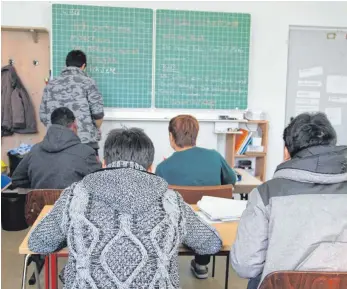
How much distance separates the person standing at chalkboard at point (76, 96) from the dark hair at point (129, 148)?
7.79 ft

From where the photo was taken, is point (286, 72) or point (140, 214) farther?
point (286, 72)

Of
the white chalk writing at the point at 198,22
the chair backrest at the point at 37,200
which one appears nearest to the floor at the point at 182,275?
the chair backrest at the point at 37,200

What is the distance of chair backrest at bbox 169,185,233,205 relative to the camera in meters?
2.22

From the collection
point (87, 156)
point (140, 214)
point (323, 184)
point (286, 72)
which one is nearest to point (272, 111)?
point (286, 72)

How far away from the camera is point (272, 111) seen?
16.1 feet

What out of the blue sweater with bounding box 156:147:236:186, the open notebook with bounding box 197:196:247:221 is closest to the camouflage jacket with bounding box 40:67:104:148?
the blue sweater with bounding box 156:147:236:186

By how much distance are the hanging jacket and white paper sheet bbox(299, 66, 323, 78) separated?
311cm

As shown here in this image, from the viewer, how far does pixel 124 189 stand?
1.26 meters

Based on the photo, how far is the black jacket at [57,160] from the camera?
2549 mm

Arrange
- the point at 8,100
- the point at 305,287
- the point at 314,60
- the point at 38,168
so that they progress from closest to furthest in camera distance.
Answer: the point at 305,287 → the point at 38,168 → the point at 8,100 → the point at 314,60

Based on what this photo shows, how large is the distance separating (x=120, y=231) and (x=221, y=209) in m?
0.81

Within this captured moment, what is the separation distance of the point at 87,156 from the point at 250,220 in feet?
4.61

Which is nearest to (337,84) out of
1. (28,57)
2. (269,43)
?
(269,43)

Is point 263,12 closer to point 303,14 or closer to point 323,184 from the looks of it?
point 303,14
